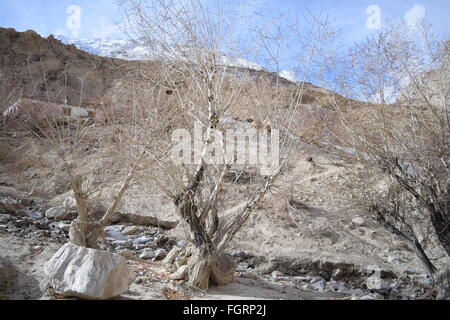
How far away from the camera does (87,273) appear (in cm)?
407

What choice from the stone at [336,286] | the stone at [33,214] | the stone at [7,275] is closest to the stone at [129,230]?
the stone at [33,214]

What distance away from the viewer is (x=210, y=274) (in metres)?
5.58

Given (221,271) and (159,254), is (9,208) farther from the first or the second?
(221,271)

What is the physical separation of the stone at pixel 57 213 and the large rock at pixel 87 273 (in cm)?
529

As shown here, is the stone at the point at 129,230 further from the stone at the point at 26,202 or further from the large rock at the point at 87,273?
the large rock at the point at 87,273

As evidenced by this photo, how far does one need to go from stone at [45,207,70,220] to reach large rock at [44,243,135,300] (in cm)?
529

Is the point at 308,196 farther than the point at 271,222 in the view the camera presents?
Yes

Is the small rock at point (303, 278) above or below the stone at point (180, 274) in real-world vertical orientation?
below

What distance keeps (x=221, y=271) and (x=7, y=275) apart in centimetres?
281

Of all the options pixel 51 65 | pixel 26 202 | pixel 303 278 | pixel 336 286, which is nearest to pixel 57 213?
pixel 26 202

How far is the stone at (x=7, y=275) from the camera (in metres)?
4.35
